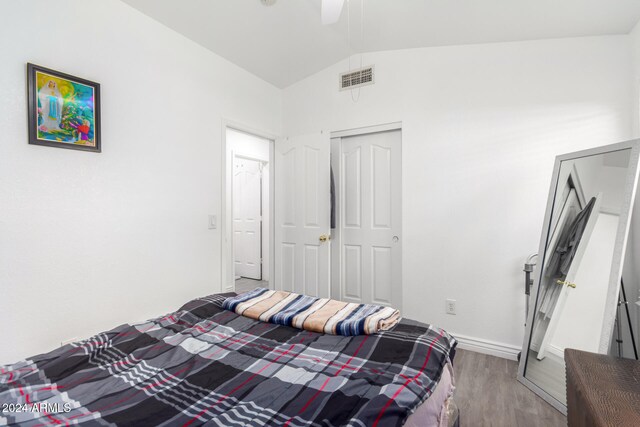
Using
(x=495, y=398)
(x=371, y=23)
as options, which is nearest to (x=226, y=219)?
(x=371, y=23)

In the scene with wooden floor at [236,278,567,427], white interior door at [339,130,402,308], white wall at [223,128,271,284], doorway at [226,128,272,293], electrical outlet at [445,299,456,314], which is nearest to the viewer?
wooden floor at [236,278,567,427]

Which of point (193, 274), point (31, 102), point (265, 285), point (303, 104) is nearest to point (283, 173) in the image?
point (303, 104)

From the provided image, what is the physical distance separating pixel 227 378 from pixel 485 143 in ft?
8.51

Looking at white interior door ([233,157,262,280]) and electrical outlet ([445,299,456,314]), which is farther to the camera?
white interior door ([233,157,262,280])

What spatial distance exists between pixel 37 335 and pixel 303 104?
3.01 metres

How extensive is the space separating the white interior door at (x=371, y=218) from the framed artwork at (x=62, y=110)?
7.34ft

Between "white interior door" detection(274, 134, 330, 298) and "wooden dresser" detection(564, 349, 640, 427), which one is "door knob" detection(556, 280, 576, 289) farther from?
"white interior door" detection(274, 134, 330, 298)

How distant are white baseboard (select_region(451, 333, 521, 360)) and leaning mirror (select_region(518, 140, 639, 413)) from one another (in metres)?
0.32

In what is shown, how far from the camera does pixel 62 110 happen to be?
1827mm

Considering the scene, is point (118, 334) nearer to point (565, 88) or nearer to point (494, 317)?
point (494, 317)

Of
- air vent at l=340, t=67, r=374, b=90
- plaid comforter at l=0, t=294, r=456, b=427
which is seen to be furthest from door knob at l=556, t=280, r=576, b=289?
air vent at l=340, t=67, r=374, b=90

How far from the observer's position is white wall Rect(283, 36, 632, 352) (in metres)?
2.31

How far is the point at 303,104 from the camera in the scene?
11.7 feet

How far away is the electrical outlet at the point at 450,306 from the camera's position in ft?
9.08
